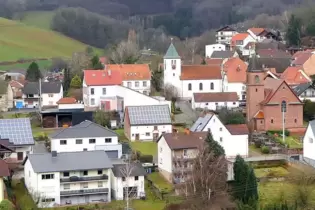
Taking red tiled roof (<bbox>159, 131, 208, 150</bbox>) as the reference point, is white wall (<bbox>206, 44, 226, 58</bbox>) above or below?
above

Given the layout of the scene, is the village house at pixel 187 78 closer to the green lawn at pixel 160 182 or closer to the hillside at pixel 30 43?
the green lawn at pixel 160 182

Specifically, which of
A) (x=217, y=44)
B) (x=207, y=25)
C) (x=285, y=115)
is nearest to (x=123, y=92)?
(x=285, y=115)

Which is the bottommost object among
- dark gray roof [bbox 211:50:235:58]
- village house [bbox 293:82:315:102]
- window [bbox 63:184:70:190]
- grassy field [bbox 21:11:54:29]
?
window [bbox 63:184:70:190]

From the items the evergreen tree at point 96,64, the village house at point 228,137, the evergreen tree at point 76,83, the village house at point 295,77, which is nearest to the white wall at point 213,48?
the evergreen tree at point 96,64

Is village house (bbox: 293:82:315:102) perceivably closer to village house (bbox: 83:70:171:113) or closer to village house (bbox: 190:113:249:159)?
village house (bbox: 83:70:171:113)

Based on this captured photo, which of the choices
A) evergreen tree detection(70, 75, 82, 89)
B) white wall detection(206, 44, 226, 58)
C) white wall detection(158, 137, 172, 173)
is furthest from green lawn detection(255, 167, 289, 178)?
white wall detection(206, 44, 226, 58)

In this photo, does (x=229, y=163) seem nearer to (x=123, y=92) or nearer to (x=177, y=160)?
(x=177, y=160)

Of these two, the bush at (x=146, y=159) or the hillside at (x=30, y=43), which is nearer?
the bush at (x=146, y=159)
